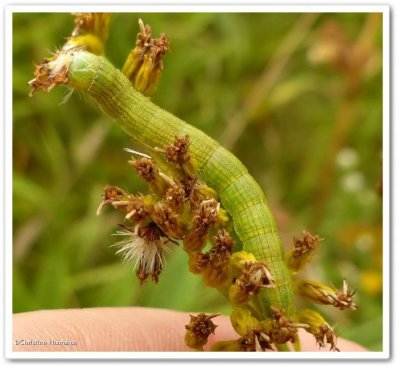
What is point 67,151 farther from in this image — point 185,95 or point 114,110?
point 114,110

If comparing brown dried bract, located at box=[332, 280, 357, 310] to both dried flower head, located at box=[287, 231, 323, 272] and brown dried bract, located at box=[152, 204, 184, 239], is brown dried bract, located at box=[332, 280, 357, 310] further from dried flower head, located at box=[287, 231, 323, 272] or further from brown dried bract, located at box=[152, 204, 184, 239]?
brown dried bract, located at box=[152, 204, 184, 239]

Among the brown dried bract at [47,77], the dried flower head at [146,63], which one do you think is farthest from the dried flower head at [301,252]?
the brown dried bract at [47,77]

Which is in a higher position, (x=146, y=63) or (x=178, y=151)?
(x=146, y=63)

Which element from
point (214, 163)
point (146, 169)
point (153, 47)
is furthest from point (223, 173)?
point (153, 47)

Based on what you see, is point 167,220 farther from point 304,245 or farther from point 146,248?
point 304,245

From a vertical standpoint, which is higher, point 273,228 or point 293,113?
point 293,113
